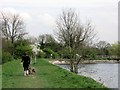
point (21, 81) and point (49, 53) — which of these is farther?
point (49, 53)

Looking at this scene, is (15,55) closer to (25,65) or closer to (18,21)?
(18,21)

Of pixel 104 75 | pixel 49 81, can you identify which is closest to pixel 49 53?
pixel 104 75

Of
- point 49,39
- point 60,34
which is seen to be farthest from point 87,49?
point 49,39

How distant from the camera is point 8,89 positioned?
1677cm

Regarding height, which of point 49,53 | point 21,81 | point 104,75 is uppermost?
point 21,81

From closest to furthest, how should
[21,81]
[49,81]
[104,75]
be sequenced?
1. [49,81]
2. [21,81]
3. [104,75]

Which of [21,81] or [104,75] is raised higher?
[21,81]

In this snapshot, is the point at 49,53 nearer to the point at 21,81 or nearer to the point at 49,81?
the point at 21,81

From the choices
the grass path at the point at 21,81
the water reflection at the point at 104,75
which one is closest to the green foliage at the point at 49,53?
the water reflection at the point at 104,75

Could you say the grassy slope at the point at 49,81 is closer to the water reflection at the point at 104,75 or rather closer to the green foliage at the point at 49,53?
the water reflection at the point at 104,75

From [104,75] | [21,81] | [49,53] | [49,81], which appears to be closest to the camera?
[49,81]

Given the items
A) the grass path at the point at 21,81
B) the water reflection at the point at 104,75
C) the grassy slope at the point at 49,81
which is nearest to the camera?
the grassy slope at the point at 49,81

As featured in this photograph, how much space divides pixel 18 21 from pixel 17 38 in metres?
5.81

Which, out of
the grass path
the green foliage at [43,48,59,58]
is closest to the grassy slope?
the grass path
